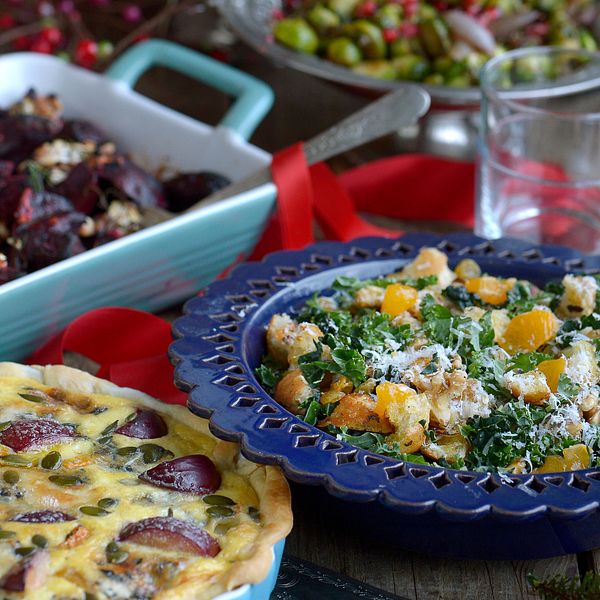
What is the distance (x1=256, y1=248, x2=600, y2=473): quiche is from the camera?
1.38 m

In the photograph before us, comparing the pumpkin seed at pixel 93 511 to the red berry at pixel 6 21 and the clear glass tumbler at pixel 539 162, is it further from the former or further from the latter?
the red berry at pixel 6 21

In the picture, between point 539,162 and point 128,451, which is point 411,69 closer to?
point 539,162

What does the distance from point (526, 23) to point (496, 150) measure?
2.36 ft

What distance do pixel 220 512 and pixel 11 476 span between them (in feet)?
0.88

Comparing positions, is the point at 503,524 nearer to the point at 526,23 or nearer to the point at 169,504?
the point at 169,504

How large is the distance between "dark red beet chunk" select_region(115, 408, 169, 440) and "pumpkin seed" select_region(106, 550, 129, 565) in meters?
0.25

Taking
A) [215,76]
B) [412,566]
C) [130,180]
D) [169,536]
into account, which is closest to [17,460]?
[169,536]

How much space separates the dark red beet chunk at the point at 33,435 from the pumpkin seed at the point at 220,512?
0.77 feet

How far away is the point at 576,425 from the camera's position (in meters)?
1.39

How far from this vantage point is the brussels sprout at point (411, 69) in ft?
8.96

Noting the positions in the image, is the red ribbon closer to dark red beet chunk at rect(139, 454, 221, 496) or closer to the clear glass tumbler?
the clear glass tumbler

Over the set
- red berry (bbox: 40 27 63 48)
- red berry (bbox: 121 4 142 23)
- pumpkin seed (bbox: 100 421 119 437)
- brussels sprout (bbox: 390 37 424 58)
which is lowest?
pumpkin seed (bbox: 100 421 119 437)

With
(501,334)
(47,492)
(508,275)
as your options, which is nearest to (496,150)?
(508,275)

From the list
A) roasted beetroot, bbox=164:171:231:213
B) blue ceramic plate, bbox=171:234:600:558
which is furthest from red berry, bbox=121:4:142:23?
blue ceramic plate, bbox=171:234:600:558
